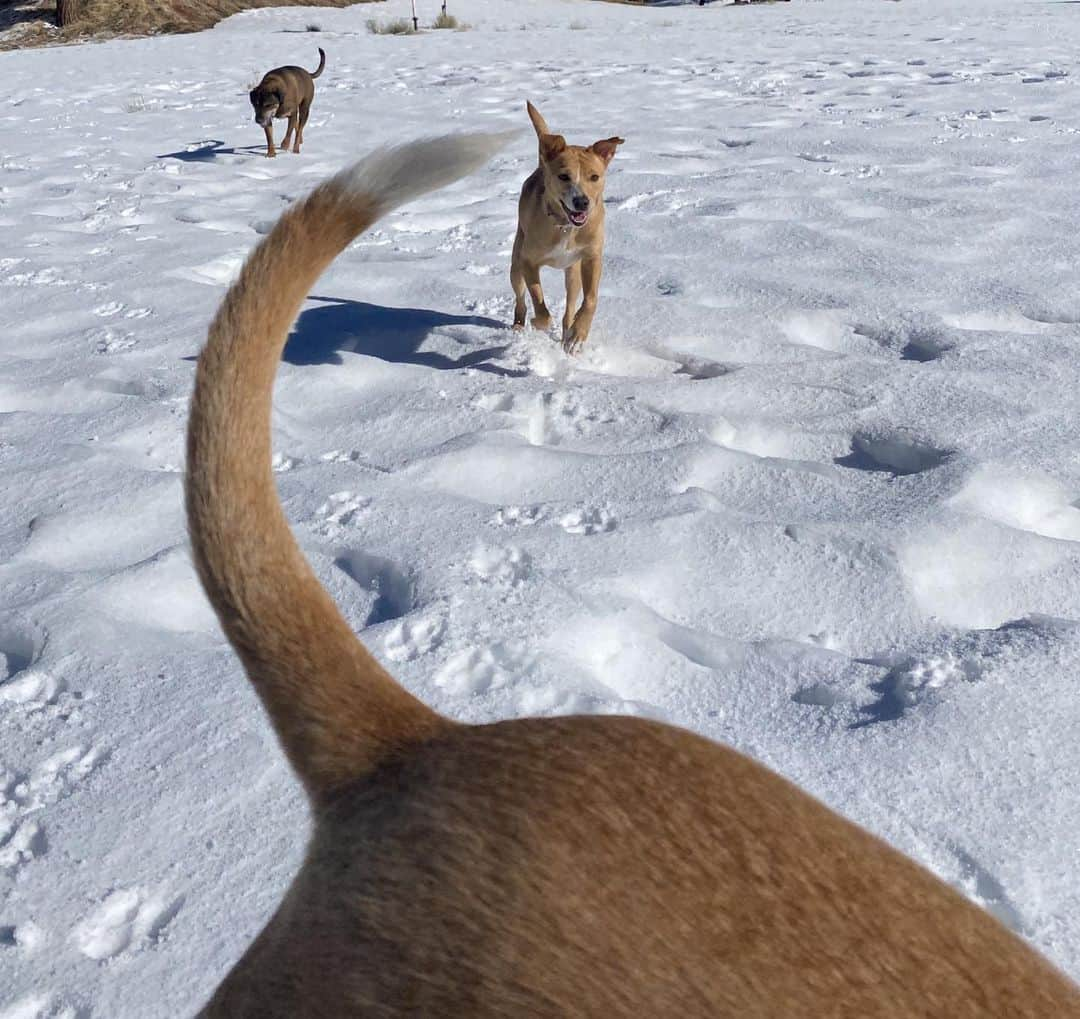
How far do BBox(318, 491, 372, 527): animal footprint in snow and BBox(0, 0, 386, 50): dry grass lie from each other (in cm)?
2082

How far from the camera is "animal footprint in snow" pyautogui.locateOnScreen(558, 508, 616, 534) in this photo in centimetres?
340

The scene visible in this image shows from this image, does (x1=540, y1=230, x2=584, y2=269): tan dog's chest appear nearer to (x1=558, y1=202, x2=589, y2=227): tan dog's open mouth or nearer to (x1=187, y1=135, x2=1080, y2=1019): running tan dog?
(x1=558, y1=202, x2=589, y2=227): tan dog's open mouth

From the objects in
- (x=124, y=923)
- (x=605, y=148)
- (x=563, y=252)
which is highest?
(x=605, y=148)

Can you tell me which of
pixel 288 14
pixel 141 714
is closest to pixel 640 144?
pixel 141 714

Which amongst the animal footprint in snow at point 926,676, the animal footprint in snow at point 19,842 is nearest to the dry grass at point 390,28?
the animal footprint in snow at point 926,676

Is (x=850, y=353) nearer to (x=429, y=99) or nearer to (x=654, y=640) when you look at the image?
(x=654, y=640)

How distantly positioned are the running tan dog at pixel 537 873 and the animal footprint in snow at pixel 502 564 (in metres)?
1.77

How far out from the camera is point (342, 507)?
11.6 ft

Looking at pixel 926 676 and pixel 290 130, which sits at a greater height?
pixel 290 130

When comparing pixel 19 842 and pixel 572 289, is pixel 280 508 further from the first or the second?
pixel 572 289

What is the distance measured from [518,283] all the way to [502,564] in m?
2.40

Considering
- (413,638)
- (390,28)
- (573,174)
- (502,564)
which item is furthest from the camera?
(390,28)

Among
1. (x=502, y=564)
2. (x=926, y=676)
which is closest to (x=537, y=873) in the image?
(x=926, y=676)

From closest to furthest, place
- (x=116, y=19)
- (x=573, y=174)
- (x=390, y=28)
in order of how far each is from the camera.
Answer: (x=573, y=174), (x=390, y=28), (x=116, y=19)
